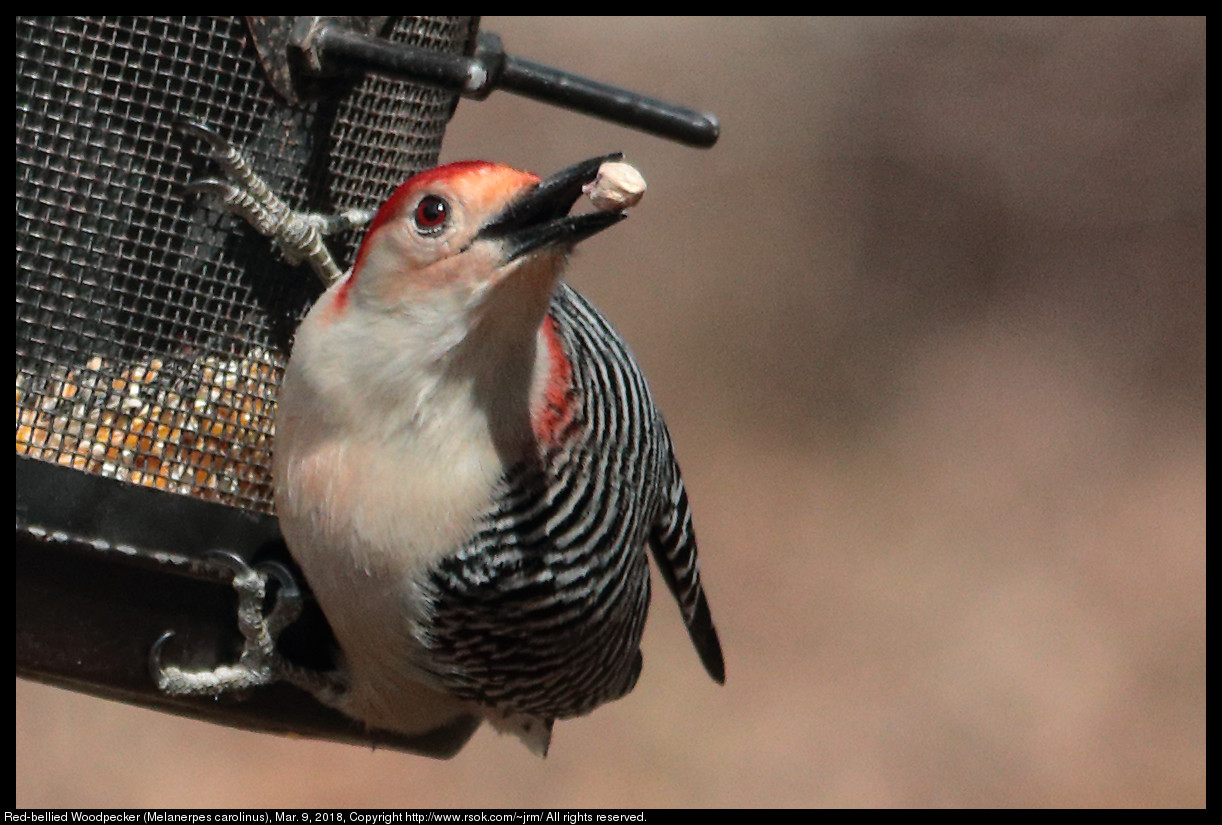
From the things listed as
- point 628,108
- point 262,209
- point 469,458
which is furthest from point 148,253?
point 628,108

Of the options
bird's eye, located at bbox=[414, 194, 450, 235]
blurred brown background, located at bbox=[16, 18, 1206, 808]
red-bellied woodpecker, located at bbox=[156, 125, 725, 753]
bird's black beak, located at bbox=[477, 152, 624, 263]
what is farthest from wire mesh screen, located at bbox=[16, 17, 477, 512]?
blurred brown background, located at bbox=[16, 18, 1206, 808]

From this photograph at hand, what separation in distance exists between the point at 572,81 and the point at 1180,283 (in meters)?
7.16

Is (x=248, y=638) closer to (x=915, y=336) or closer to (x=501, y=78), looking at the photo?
(x=501, y=78)

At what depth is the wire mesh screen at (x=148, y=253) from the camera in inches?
142

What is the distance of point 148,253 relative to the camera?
12.1ft

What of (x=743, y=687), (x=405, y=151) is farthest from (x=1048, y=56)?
(x=405, y=151)

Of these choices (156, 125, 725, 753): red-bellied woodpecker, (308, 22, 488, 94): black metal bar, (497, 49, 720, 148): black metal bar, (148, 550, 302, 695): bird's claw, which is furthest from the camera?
(497, 49, 720, 148): black metal bar

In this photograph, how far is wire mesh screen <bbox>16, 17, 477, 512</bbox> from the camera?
3.61m

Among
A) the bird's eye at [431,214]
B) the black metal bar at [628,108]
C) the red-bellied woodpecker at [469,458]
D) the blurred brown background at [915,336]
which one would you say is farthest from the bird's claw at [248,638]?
the blurred brown background at [915,336]

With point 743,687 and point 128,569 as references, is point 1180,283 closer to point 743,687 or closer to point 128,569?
point 743,687

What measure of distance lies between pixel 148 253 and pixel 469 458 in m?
0.91

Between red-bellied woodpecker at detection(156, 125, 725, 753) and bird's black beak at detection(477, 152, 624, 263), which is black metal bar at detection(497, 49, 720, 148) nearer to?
red-bellied woodpecker at detection(156, 125, 725, 753)

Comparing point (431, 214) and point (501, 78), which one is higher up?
point (501, 78)

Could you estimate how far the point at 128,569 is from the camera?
346cm
